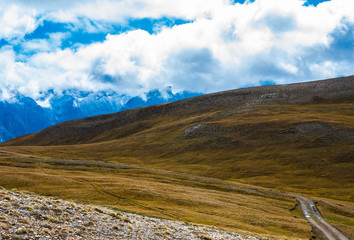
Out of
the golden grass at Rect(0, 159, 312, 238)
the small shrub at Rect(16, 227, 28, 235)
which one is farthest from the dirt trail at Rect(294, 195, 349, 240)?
the small shrub at Rect(16, 227, 28, 235)

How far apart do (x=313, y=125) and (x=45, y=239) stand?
171 meters

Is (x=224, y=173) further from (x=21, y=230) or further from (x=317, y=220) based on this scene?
(x=21, y=230)

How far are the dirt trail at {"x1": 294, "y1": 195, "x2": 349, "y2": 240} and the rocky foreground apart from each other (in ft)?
85.9

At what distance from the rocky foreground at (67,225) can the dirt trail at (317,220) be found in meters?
26.2

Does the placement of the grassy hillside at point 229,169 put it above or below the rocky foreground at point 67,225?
above

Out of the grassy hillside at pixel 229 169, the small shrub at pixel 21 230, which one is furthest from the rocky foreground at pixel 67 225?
the grassy hillside at pixel 229 169

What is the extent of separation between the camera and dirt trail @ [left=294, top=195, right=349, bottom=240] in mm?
46700

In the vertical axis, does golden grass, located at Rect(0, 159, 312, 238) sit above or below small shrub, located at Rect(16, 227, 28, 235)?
above

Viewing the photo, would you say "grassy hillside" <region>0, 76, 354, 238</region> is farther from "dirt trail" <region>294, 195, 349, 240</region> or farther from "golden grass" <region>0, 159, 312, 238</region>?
"dirt trail" <region>294, 195, 349, 240</region>

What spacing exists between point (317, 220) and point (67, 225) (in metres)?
51.5

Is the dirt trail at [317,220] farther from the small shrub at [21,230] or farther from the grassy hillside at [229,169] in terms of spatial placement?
the small shrub at [21,230]

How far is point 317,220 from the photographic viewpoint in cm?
5794

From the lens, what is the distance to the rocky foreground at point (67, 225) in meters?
19.8

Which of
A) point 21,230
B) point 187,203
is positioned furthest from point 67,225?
point 187,203
